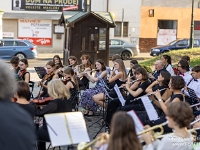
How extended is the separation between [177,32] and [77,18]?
18.6m

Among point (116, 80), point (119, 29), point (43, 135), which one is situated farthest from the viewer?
point (119, 29)

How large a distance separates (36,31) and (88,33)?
1616 cm

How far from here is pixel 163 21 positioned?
1505 inches

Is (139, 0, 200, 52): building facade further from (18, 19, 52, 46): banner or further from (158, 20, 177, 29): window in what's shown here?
(18, 19, 52, 46): banner

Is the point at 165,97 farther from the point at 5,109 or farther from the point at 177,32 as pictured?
the point at 177,32

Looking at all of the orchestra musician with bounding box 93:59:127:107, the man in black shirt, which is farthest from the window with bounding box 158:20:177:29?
the man in black shirt

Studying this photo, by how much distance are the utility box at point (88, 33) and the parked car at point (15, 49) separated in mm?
5389

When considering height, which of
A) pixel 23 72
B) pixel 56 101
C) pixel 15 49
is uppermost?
pixel 15 49

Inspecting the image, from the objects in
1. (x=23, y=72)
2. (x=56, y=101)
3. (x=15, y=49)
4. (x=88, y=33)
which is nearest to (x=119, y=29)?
(x=15, y=49)

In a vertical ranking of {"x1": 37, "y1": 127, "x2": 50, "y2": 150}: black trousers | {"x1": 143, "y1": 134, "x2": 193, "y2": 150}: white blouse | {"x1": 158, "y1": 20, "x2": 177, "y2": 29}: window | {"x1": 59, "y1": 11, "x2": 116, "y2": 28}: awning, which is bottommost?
{"x1": 37, "y1": 127, "x2": 50, "y2": 150}: black trousers

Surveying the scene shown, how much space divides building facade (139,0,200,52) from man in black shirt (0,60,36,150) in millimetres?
34398

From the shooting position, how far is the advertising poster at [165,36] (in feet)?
124

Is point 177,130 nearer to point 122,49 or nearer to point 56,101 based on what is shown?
point 56,101

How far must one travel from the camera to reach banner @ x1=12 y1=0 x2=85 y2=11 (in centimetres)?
3619
